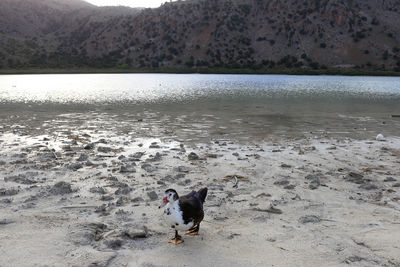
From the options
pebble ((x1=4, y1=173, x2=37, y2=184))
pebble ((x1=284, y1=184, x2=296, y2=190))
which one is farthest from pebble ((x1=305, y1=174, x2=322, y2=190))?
pebble ((x1=4, y1=173, x2=37, y2=184))

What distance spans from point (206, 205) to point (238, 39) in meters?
135

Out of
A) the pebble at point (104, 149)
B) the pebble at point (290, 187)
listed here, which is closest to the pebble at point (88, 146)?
the pebble at point (104, 149)

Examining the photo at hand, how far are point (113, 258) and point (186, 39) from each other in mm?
137500

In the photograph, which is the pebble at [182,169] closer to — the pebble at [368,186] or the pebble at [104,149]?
the pebble at [104,149]

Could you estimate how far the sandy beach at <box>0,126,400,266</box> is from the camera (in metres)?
4.75

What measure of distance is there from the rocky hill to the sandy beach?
4468 inches

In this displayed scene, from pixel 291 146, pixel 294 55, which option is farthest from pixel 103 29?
pixel 291 146

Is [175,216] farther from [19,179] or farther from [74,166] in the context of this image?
[74,166]

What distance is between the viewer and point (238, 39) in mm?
133750

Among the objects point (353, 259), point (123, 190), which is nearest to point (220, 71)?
point (123, 190)

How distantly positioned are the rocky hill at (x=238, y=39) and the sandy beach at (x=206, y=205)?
113 metres

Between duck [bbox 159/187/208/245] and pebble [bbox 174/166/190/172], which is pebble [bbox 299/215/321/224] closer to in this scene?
duck [bbox 159/187/208/245]

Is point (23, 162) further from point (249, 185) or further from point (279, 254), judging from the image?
point (279, 254)

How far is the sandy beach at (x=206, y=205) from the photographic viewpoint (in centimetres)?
475
